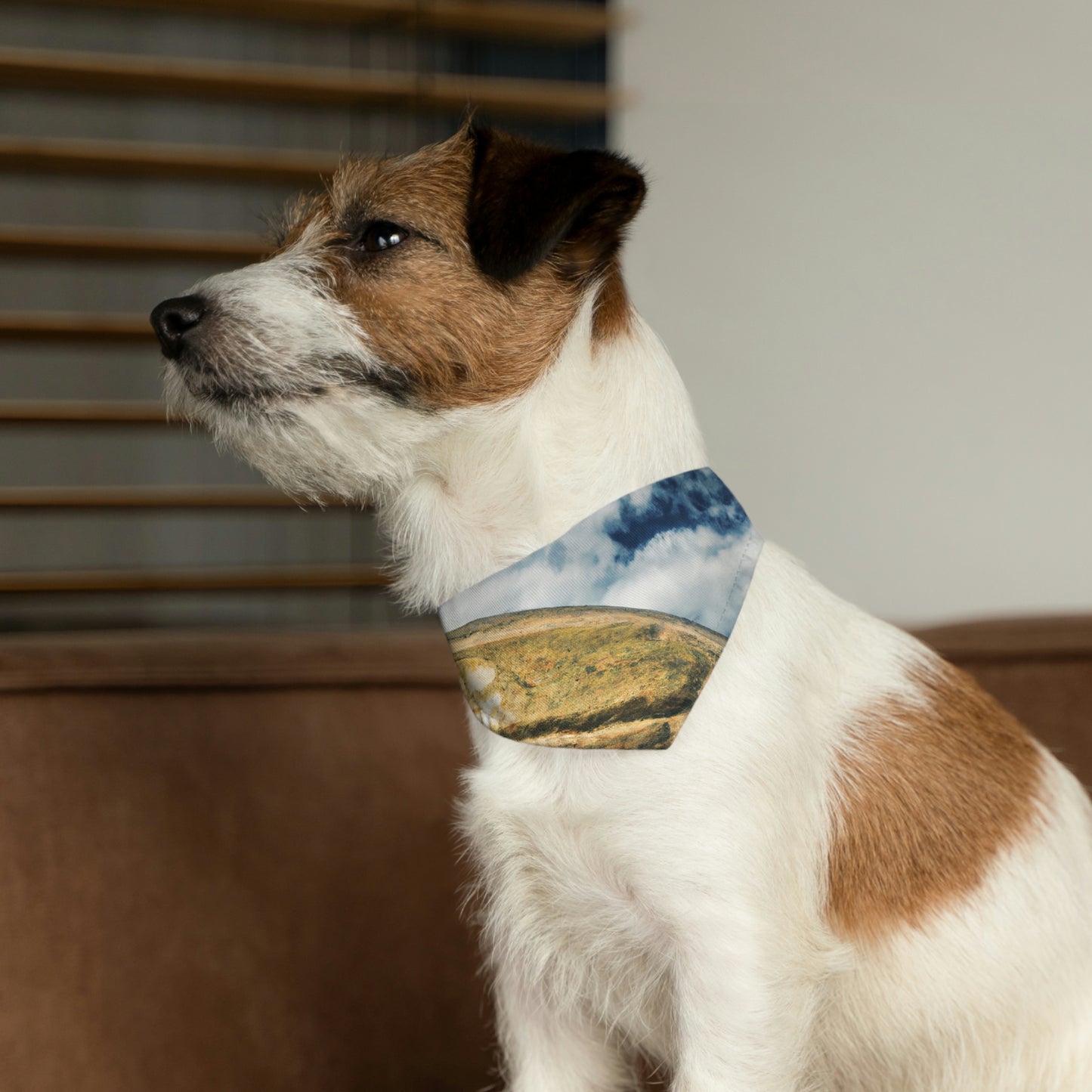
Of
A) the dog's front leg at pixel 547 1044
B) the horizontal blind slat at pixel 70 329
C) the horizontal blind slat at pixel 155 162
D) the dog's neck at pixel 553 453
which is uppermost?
the horizontal blind slat at pixel 155 162

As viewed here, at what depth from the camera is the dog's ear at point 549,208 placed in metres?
0.92

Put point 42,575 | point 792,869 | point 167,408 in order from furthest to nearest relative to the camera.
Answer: point 42,575, point 167,408, point 792,869

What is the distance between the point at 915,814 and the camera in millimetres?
977

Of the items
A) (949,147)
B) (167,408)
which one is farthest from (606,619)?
(949,147)

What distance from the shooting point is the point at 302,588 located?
3652 millimetres

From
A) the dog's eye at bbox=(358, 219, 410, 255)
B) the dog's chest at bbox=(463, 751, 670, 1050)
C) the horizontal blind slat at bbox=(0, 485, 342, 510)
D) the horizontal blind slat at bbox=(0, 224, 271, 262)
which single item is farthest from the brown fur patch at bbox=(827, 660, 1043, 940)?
the horizontal blind slat at bbox=(0, 224, 271, 262)

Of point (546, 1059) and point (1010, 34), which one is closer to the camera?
point (546, 1059)

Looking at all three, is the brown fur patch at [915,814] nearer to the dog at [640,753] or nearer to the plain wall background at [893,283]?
the dog at [640,753]

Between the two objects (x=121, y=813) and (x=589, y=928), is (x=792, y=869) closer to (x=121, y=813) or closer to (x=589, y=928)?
(x=589, y=928)

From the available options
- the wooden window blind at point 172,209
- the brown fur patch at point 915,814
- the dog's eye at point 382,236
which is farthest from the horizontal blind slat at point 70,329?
the brown fur patch at point 915,814

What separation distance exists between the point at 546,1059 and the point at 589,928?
0.24 meters

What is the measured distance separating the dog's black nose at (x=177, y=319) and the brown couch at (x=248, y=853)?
1.83 ft

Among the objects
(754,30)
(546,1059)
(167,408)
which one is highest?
(754,30)

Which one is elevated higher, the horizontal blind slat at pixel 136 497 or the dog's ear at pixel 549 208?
the dog's ear at pixel 549 208
